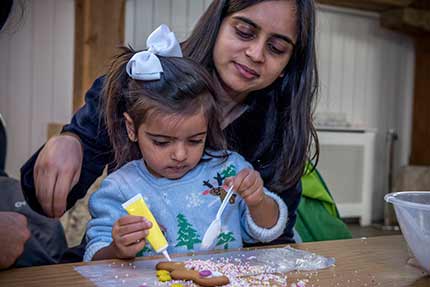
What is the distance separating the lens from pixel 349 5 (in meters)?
4.35

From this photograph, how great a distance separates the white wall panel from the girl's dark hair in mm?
2248

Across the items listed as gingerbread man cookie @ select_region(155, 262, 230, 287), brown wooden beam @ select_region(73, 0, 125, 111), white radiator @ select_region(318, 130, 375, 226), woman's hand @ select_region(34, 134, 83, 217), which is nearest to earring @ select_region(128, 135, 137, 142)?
woman's hand @ select_region(34, 134, 83, 217)

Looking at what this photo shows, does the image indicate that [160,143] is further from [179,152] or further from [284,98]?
[284,98]

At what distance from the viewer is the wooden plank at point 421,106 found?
4.69m

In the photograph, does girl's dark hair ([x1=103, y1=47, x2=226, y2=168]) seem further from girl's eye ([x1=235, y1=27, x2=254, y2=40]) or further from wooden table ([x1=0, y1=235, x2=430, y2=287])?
wooden table ([x1=0, y1=235, x2=430, y2=287])

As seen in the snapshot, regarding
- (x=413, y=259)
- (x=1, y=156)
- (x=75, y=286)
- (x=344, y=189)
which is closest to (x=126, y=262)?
(x=75, y=286)

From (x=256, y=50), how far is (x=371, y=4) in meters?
3.57

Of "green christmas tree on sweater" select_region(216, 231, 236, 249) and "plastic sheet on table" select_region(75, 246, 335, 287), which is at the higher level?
"plastic sheet on table" select_region(75, 246, 335, 287)

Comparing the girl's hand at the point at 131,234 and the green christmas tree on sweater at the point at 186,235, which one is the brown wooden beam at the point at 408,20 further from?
the girl's hand at the point at 131,234

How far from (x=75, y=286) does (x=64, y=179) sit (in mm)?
292

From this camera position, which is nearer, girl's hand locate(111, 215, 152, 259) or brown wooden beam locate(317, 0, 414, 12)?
girl's hand locate(111, 215, 152, 259)

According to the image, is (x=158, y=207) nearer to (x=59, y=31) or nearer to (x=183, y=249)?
(x=183, y=249)

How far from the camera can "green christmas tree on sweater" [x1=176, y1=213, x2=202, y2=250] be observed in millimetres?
1007

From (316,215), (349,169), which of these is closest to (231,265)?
(316,215)
